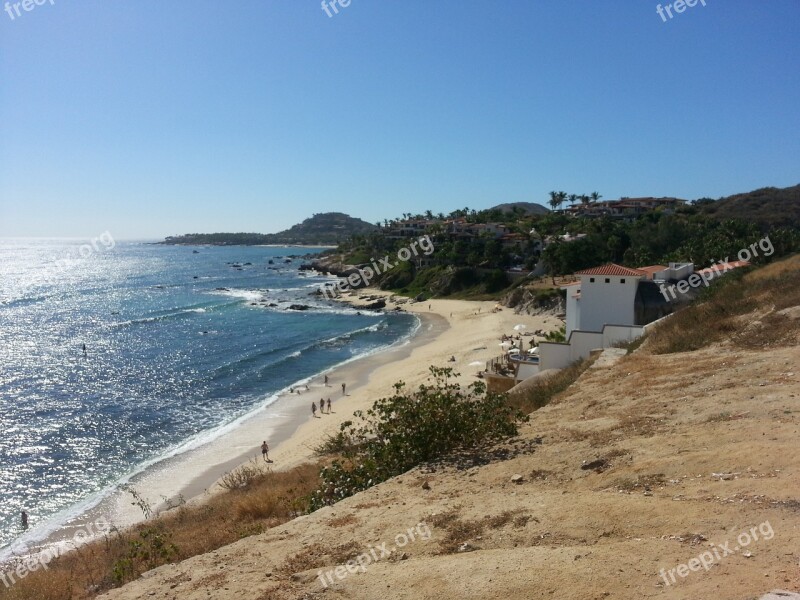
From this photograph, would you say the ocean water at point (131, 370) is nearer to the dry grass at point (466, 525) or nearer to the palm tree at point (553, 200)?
the dry grass at point (466, 525)

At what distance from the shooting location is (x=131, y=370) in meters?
39.5

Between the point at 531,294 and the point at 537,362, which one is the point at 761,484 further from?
the point at 531,294

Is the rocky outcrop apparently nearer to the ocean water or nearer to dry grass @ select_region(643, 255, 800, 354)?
the ocean water

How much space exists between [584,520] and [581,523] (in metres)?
0.08

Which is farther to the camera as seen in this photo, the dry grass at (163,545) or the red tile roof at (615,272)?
the red tile roof at (615,272)

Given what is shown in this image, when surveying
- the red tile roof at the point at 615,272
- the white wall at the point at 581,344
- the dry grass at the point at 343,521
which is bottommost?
the white wall at the point at 581,344

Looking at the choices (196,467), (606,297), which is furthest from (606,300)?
(196,467)

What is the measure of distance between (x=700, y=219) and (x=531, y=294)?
1371 inches

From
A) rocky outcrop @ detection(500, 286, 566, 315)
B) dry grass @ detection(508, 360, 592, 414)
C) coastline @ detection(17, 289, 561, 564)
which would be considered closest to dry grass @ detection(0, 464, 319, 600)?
coastline @ detection(17, 289, 561, 564)

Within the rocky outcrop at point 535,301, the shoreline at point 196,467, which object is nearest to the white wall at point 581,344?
the shoreline at point 196,467

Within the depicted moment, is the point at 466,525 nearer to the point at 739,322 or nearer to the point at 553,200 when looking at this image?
the point at 739,322

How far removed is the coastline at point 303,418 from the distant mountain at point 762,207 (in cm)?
4570

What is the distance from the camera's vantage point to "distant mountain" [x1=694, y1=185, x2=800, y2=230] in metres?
77.4

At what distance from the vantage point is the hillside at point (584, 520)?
5645 mm
